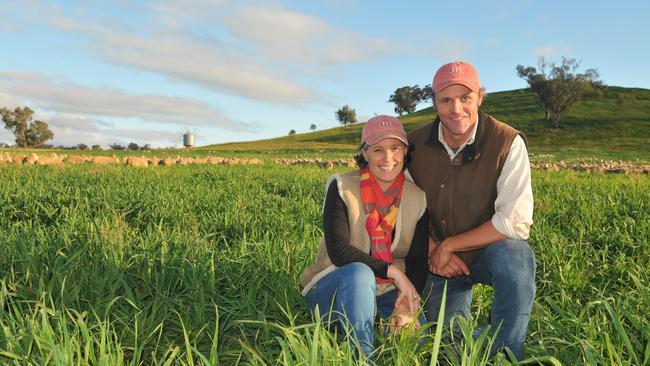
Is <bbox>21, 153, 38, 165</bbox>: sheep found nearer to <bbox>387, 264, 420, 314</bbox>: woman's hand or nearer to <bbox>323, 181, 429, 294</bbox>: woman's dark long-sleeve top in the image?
<bbox>323, 181, 429, 294</bbox>: woman's dark long-sleeve top

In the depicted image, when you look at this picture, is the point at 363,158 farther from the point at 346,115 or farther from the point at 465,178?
the point at 346,115

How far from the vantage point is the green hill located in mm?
55822

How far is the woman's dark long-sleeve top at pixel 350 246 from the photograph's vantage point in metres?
3.04

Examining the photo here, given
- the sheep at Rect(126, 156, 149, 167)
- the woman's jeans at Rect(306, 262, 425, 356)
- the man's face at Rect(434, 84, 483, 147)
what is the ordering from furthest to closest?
1. the sheep at Rect(126, 156, 149, 167)
2. the man's face at Rect(434, 84, 483, 147)
3. the woman's jeans at Rect(306, 262, 425, 356)

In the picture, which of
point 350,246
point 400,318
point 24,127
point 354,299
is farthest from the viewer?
point 24,127

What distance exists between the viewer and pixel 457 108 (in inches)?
130

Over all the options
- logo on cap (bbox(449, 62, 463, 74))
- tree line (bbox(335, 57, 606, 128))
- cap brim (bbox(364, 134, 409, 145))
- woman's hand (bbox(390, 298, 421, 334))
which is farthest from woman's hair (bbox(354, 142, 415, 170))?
tree line (bbox(335, 57, 606, 128))

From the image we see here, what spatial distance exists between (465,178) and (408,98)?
358ft

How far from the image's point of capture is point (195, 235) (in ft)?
16.0

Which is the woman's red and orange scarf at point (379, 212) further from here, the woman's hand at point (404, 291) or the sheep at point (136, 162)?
the sheep at point (136, 162)

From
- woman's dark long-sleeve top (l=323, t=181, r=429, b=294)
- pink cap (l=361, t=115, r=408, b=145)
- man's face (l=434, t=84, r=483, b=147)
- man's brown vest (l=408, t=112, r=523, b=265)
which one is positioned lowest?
woman's dark long-sleeve top (l=323, t=181, r=429, b=294)

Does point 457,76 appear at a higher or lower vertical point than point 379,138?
higher

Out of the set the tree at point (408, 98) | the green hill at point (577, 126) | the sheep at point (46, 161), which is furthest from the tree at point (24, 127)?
the sheep at point (46, 161)

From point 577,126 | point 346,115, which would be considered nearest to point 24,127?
point 346,115
